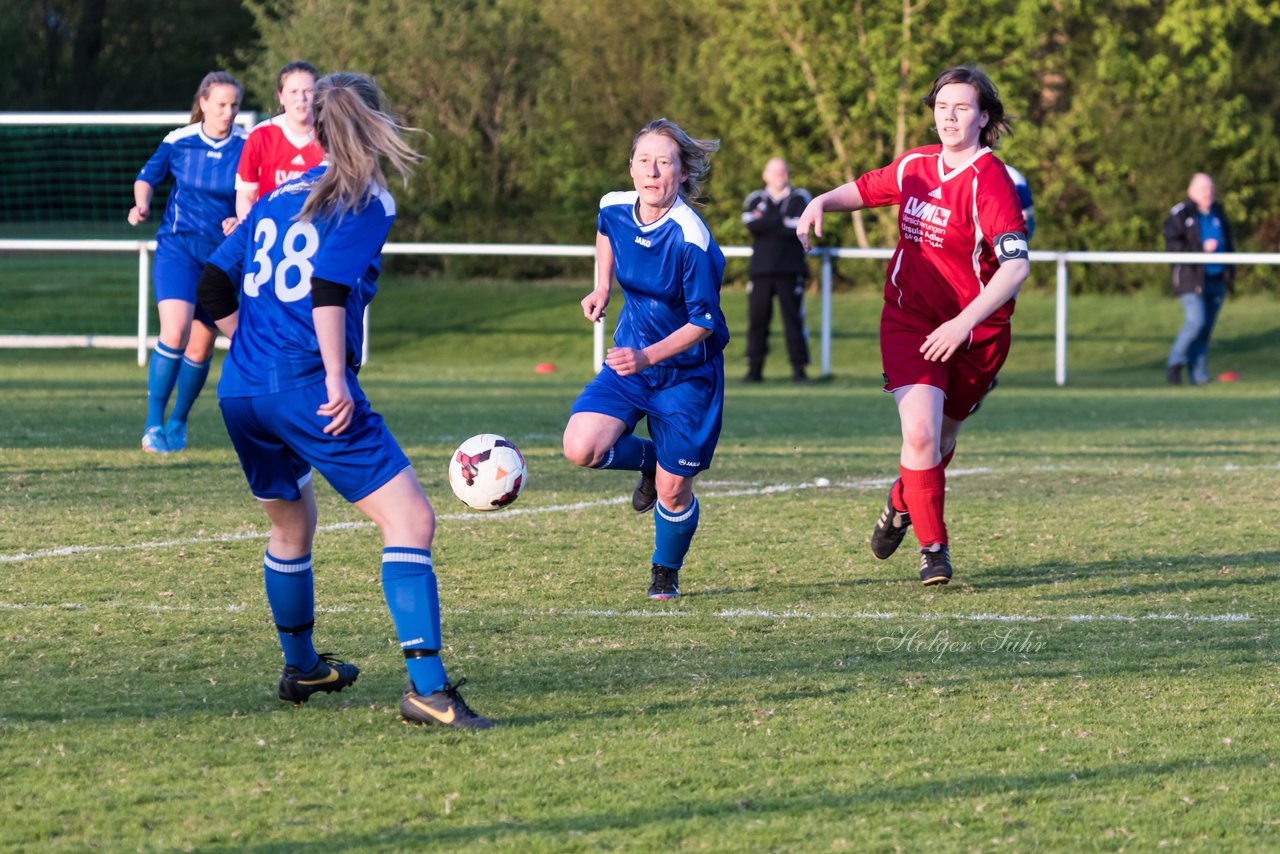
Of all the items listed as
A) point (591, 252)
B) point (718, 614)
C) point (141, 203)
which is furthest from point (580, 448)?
point (591, 252)

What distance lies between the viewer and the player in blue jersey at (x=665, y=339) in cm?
578

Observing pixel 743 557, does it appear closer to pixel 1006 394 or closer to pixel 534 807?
pixel 534 807

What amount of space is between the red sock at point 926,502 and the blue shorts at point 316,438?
8.15 feet

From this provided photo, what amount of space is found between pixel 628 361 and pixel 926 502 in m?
1.31

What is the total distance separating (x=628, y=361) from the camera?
550cm

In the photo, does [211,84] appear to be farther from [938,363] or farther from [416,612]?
[416,612]

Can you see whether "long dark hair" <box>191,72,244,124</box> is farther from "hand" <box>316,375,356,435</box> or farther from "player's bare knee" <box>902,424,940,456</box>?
"hand" <box>316,375,356,435</box>

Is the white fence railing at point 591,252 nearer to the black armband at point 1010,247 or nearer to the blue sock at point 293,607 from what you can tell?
the black armband at point 1010,247

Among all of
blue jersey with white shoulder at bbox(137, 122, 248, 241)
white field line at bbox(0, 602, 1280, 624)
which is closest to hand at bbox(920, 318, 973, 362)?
white field line at bbox(0, 602, 1280, 624)

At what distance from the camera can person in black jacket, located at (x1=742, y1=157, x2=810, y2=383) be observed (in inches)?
627

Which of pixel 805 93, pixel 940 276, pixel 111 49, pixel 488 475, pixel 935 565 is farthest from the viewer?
pixel 111 49

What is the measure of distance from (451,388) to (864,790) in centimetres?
1114

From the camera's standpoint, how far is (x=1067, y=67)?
24.5 m

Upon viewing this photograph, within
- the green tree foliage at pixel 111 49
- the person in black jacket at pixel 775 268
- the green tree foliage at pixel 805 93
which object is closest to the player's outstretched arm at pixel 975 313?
the person in black jacket at pixel 775 268
